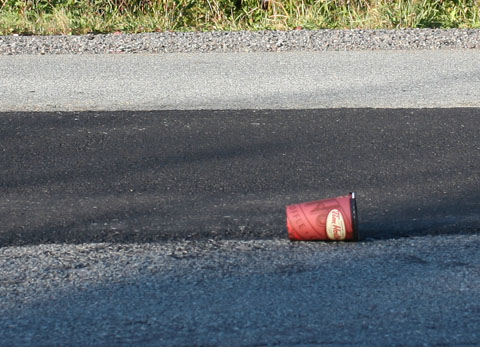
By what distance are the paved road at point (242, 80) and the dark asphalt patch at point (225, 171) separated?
1.59 feet

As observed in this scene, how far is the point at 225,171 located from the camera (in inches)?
221

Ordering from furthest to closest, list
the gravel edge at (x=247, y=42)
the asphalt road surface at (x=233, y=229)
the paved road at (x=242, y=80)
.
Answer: the gravel edge at (x=247, y=42) < the paved road at (x=242, y=80) < the asphalt road surface at (x=233, y=229)

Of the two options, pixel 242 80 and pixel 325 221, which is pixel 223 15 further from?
pixel 325 221

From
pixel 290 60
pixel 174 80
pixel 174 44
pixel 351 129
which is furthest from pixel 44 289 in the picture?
pixel 174 44

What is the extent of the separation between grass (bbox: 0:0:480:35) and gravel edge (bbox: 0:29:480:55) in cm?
91

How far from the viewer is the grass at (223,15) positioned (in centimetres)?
1201

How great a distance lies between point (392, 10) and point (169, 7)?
3642 mm

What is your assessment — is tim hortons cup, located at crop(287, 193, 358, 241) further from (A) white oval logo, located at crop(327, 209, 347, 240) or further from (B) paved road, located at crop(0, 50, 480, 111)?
(B) paved road, located at crop(0, 50, 480, 111)

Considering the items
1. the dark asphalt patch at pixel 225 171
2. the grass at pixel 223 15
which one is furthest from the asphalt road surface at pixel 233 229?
the grass at pixel 223 15

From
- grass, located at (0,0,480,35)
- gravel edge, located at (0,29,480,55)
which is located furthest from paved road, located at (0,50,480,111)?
grass, located at (0,0,480,35)

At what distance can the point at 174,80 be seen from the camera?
879 centimetres

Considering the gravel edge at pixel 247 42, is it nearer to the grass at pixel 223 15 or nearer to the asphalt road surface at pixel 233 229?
the grass at pixel 223 15

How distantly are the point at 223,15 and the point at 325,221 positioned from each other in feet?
31.5

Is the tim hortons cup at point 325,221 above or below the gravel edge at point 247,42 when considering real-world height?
below
